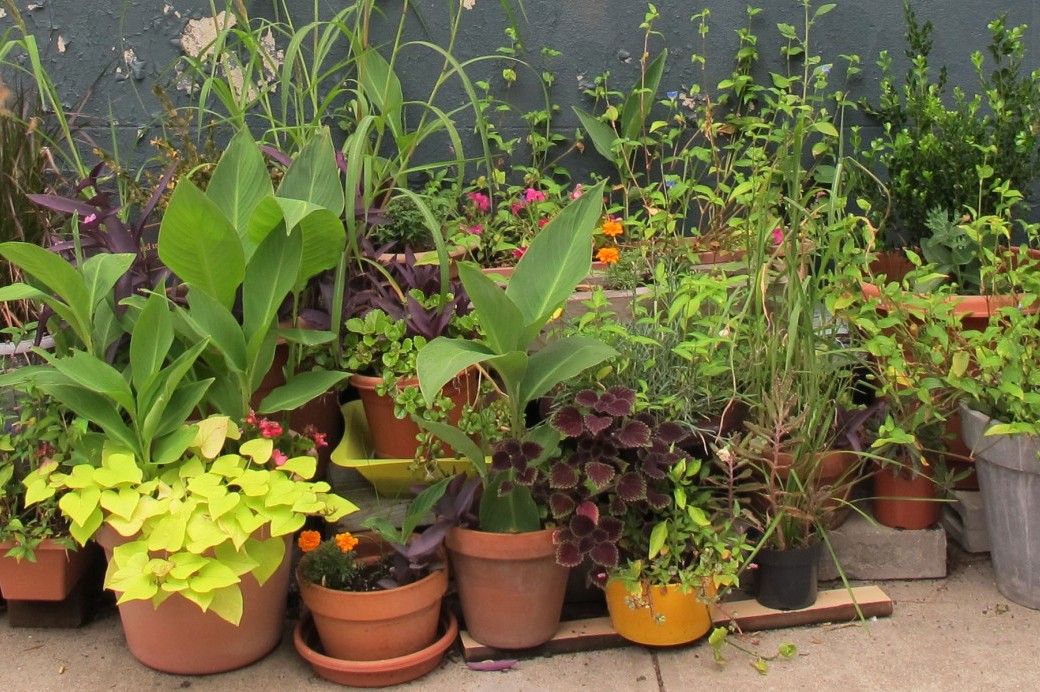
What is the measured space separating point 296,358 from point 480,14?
1582mm

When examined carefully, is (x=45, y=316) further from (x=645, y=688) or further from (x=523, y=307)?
(x=645, y=688)

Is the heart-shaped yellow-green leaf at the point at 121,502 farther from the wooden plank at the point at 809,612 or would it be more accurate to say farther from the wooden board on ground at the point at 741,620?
the wooden plank at the point at 809,612

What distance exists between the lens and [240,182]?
2754 millimetres

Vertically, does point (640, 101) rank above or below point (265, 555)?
above

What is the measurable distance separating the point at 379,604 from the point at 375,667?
0.51ft

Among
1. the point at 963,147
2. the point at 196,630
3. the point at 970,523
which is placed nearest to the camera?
the point at 196,630

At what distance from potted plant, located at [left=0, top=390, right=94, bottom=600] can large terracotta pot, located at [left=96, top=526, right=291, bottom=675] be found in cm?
20

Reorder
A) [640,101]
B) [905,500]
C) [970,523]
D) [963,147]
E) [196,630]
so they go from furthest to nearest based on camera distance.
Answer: [640,101]
[963,147]
[970,523]
[905,500]
[196,630]

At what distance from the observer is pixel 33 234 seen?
10.3ft

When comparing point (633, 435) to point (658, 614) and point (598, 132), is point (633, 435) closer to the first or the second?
point (658, 614)

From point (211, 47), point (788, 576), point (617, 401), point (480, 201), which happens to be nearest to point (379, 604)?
point (617, 401)

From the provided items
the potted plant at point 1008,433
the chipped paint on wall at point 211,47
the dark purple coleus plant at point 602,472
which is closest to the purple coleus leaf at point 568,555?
the dark purple coleus plant at point 602,472

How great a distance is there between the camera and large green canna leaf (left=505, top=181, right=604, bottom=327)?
2666 millimetres

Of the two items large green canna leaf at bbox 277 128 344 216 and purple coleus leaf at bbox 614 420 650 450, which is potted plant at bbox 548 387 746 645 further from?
large green canna leaf at bbox 277 128 344 216
